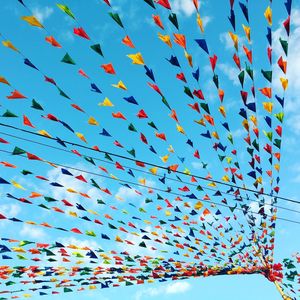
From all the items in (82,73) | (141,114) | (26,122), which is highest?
(141,114)

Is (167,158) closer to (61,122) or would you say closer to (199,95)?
(199,95)

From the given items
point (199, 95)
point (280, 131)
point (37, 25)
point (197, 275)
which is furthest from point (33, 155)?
point (197, 275)

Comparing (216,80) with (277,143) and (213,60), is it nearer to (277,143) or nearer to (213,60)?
(213,60)

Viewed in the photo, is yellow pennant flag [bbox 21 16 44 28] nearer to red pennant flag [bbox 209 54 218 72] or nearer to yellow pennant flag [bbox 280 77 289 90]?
red pennant flag [bbox 209 54 218 72]

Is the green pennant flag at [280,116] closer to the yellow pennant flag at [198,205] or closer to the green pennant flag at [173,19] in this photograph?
the green pennant flag at [173,19]

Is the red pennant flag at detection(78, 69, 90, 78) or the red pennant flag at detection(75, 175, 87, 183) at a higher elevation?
the red pennant flag at detection(78, 69, 90, 78)

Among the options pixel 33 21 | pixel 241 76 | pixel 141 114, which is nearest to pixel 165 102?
pixel 141 114

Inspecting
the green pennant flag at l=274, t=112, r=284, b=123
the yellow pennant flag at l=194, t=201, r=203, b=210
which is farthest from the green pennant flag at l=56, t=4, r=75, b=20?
the yellow pennant flag at l=194, t=201, r=203, b=210

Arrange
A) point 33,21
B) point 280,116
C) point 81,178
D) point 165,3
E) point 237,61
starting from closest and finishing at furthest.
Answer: point 33,21 → point 165,3 → point 237,61 → point 280,116 → point 81,178

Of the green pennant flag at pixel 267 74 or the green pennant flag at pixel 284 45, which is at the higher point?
the green pennant flag at pixel 284 45

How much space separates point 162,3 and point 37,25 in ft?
5.07

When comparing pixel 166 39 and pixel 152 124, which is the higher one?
pixel 166 39

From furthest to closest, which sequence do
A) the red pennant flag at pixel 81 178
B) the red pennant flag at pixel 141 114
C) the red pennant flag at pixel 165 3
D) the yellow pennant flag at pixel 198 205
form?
the yellow pennant flag at pixel 198 205 → the red pennant flag at pixel 81 178 → the red pennant flag at pixel 141 114 → the red pennant flag at pixel 165 3

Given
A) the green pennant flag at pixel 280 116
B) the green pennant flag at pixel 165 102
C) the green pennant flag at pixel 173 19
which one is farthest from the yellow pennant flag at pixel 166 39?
the green pennant flag at pixel 280 116
